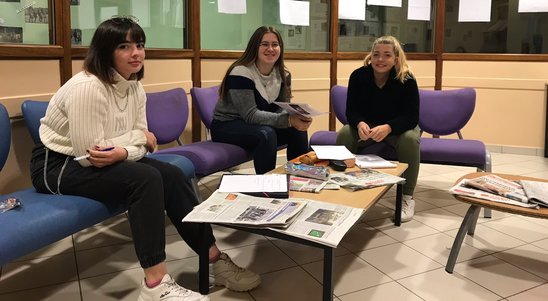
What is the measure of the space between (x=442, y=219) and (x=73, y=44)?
254 centimetres

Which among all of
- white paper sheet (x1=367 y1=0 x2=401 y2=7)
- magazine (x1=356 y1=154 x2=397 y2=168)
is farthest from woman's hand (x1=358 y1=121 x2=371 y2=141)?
white paper sheet (x1=367 y1=0 x2=401 y2=7)

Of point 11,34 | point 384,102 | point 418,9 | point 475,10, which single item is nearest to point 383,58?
point 384,102

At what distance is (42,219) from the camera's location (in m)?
1.69

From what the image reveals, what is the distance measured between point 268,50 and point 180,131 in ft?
2.85

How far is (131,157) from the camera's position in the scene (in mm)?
2035

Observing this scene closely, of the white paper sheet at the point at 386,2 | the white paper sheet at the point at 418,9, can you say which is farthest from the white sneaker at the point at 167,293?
the white paper sheet at the point at 418,9

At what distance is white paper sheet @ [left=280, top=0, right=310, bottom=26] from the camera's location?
4.52 metres

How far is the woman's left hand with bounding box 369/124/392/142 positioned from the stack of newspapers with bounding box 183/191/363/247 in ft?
3.86

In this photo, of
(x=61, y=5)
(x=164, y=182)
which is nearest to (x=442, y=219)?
(x=164, y=182)

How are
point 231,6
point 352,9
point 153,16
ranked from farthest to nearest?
point 352,9 < point 231,6 < point 153,16

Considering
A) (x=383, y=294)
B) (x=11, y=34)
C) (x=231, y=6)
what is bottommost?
(x=383, y=294)

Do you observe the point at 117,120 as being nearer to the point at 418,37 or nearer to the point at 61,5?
the point at 61,5

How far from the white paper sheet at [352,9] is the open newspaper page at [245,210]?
10.7 feet

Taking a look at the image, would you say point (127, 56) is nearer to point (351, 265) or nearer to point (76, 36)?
point (76, 36)
